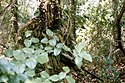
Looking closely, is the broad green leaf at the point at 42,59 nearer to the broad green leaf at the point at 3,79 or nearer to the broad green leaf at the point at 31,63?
the broad green leaf at the point at 31,63

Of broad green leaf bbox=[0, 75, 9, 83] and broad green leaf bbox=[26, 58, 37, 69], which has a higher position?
broad green leaf bbox=[26, 58, 37, 69]

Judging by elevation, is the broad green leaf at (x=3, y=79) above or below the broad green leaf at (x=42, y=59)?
below

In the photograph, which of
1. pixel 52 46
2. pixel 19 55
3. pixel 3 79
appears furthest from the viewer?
pixel 52 46

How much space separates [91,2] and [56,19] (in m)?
2.58

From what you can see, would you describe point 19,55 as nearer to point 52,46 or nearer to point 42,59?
point 42,59

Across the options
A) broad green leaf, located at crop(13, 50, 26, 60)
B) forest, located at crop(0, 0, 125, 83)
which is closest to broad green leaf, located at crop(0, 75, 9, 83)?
forest, located at crop(0, 0, 125, 83)

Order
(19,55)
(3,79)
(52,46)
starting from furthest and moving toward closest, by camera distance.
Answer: (52,46) → (19,55) → (3,79)

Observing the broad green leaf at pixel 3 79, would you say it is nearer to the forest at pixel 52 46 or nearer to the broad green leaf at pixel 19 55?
the forest at pixel 52 46

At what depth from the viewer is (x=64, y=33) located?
65.7 inches

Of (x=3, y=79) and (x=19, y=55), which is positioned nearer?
(x=3, y=79)

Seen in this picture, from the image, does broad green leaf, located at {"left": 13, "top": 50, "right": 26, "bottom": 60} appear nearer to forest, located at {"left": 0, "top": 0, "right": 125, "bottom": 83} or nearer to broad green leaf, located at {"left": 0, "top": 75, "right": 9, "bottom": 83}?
forest, located at {"left": 0, "top": 0, "right": 125, "bottom": 83}

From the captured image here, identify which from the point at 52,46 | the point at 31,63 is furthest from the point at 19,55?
the point at 52,46

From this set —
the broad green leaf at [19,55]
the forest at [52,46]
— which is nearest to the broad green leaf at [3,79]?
the forest at [52,46]

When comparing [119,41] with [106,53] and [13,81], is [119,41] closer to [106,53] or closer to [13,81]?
[106,53]
